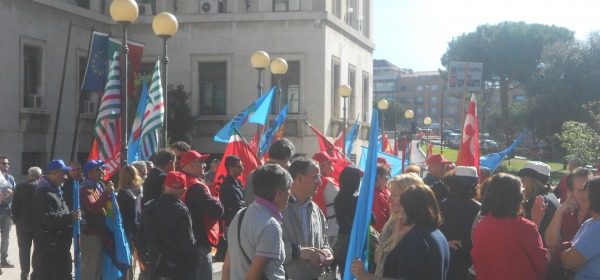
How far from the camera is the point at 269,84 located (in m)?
33.4

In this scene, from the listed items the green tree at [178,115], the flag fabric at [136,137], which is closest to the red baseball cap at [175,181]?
the flag fabric at [136,137]

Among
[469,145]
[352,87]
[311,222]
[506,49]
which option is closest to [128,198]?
[311,222]

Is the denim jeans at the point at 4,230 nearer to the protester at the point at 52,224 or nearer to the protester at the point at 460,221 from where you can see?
the protester at the point at 52,224

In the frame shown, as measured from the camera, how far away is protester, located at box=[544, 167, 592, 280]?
573 cm

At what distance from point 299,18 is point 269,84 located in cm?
287

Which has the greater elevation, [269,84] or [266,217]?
[269,84]

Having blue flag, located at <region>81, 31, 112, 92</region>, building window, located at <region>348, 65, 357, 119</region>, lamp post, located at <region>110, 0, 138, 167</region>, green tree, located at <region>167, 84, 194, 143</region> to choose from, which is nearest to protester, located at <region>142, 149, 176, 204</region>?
lamp post, located at <region>110, 0, 138, 167</region>

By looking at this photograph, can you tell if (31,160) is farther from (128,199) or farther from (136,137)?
(128,199)

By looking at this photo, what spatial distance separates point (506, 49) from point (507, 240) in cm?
6577

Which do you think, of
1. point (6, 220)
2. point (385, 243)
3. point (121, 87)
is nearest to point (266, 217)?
point (385, 243)

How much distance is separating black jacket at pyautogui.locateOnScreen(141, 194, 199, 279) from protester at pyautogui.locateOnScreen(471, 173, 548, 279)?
2408 millimetres

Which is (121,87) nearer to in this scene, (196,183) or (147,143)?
(147,143)

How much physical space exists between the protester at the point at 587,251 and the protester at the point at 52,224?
490 centimetres

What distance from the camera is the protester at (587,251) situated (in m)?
5.50
